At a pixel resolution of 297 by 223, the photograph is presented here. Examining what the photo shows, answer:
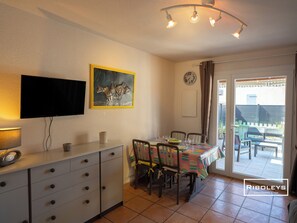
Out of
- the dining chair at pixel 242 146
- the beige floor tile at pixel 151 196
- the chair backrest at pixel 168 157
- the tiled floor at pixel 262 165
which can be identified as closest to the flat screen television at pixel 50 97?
the chair backrest at pixel 168 157

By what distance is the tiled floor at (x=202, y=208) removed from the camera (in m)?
2.33

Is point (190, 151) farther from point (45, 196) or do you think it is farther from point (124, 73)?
→ point (45, 196)

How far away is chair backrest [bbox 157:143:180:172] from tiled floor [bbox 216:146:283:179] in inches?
66.4

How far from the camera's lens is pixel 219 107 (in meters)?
3.88


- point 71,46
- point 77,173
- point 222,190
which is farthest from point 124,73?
point 222,190

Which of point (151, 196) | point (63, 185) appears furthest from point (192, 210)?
point (63, 185)

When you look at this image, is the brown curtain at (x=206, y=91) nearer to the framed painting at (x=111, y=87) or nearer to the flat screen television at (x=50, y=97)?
the framed painting at (x=111, y=87)

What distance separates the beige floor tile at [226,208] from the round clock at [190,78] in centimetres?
247

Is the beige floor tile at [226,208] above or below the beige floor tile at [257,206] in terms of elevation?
below

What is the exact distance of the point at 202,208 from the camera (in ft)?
8.48

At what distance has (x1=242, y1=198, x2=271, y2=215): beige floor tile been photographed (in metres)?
2.53

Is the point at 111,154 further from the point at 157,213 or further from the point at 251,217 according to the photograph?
the point at 251,217

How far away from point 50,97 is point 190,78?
3025mm

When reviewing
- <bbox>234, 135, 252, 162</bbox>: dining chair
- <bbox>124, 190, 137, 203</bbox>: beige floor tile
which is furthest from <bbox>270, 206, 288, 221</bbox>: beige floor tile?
<bbox>124, 190, 137, 203</bbox>: beige floor tile
